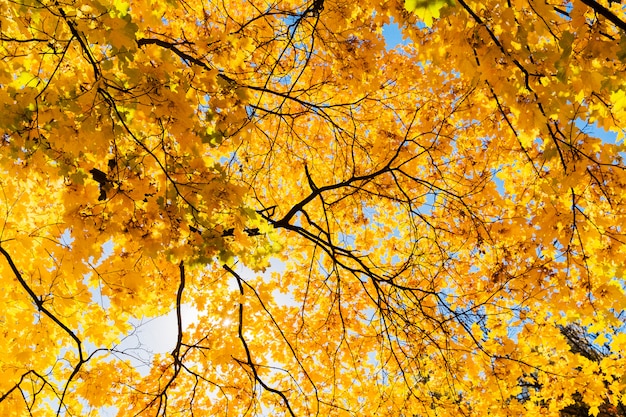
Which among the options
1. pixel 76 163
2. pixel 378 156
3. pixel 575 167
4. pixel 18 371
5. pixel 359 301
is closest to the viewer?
pixel 76 163

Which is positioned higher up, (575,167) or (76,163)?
(76,163)

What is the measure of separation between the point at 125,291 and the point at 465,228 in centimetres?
388

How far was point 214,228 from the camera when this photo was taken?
123 inches

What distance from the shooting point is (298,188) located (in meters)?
6.64

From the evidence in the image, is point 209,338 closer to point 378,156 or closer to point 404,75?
point 378,156

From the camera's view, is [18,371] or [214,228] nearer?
[214,228]

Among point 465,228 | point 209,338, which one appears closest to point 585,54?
point 465,228

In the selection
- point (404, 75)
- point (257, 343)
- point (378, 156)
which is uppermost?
point (404, 75)

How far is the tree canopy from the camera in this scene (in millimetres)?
2713

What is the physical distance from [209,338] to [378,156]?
332 centimetres

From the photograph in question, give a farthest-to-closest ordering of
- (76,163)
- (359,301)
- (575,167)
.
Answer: (359,301)
(575,167)
(76,163)

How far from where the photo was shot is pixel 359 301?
6.45 meters

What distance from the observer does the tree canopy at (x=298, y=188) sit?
271 cm

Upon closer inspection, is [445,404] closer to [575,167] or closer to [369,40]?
[575,167]
